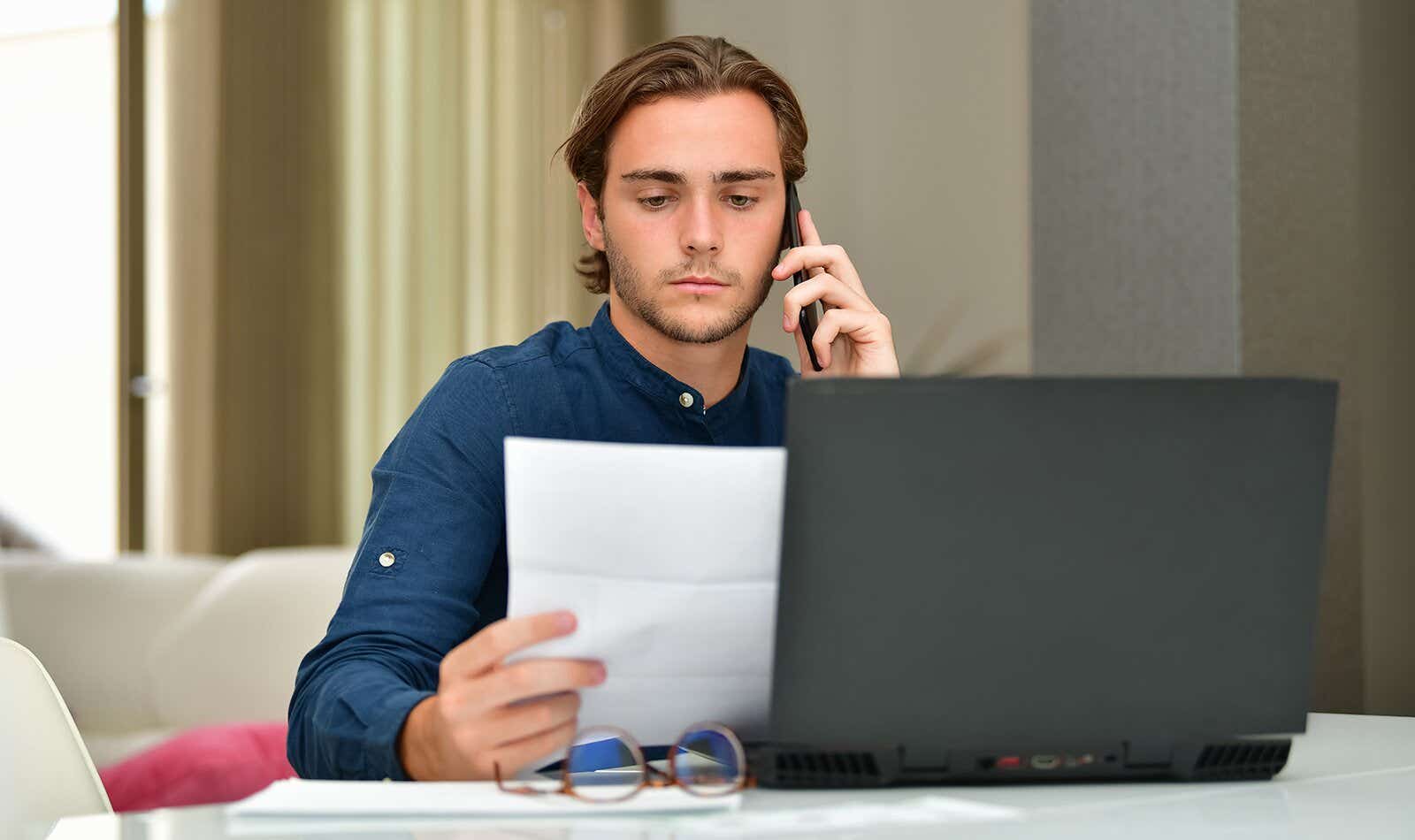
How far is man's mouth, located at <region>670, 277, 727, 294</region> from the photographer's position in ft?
4.32

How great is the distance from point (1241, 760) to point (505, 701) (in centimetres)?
44

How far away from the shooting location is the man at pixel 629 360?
109 cm

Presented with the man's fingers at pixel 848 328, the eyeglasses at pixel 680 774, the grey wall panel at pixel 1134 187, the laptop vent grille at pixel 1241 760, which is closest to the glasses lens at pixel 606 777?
the eyeglasses at pixel 680 774

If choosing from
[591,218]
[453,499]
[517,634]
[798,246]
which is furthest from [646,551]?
[591,218]

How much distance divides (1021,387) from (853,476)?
4.1 inches

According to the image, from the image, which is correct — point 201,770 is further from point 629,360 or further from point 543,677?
point 543,677

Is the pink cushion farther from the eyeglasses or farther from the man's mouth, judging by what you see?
the eyeglasses

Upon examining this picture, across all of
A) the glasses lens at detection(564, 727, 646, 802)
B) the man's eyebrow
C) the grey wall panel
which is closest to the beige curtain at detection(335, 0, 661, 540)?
the grey wall panel

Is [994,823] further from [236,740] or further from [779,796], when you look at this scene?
[236,740]

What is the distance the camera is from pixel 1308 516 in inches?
29.5

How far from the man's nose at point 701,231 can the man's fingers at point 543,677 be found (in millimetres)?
641

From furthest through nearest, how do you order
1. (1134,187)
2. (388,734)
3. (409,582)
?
(1134,187) < (409,582) < (388,734)

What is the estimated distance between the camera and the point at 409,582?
1.12 m

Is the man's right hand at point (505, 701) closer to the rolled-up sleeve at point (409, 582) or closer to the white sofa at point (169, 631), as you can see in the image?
the rolled-up sleeve at point (409, 582)
